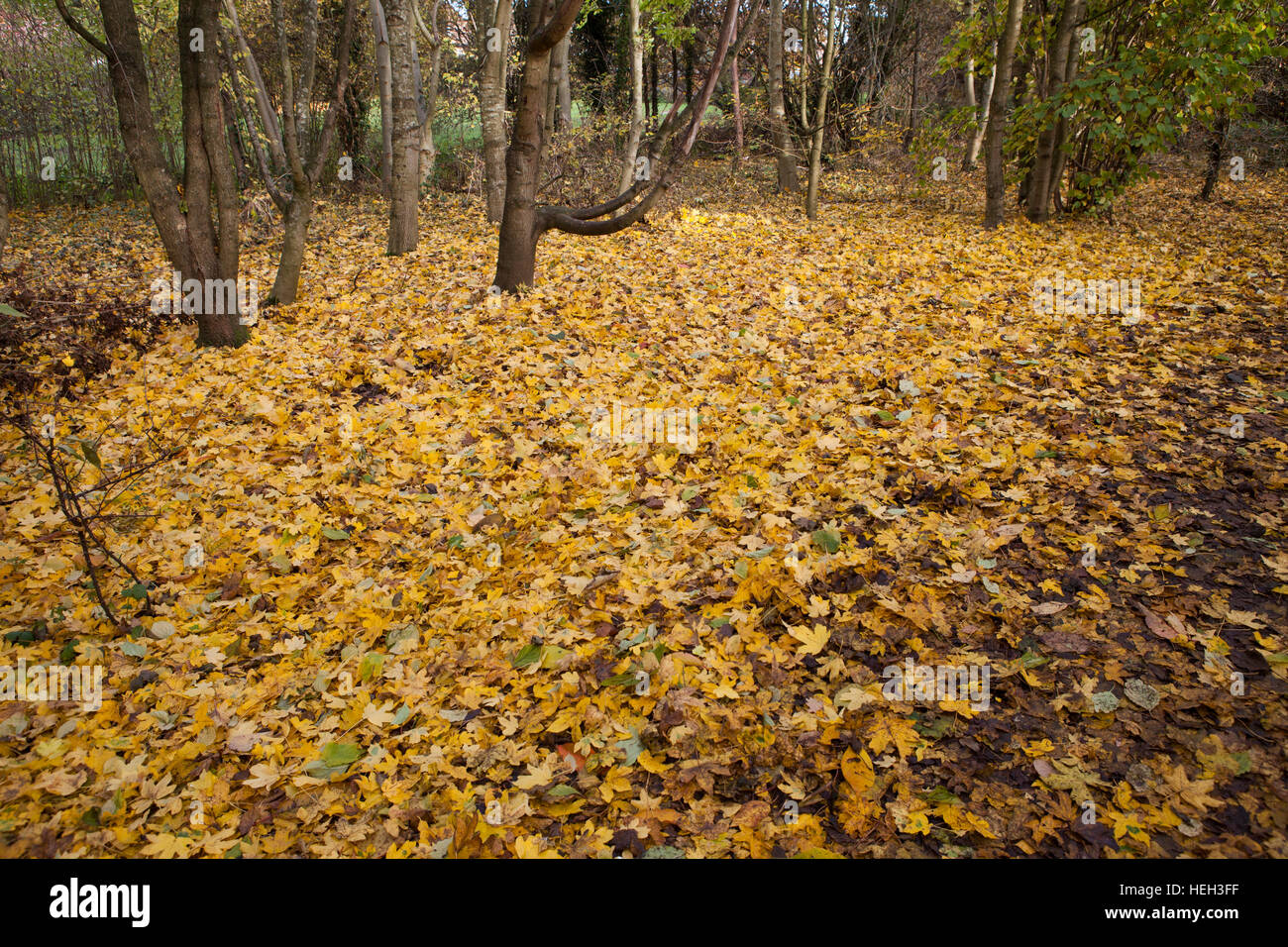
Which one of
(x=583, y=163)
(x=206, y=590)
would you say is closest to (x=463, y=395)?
(x=206, y=590)

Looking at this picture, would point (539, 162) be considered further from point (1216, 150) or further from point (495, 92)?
point (1216, 150)

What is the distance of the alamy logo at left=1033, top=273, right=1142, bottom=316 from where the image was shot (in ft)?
22.6

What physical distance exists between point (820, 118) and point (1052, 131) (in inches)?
133

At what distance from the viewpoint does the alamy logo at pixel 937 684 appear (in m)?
2.84

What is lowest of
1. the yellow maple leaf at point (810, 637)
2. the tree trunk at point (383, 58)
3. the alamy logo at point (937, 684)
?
the alamy logo at point (937, 684)

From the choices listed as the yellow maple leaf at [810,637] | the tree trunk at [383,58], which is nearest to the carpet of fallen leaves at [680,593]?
the yellow maple leaf at [810,637]

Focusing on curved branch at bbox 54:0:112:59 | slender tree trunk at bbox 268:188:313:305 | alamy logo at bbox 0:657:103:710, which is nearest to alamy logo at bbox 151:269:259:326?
slender tree trunk at bbox 268:188:313:305

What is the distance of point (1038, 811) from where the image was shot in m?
2.37

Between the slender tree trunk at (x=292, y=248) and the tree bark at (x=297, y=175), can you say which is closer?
the tree bark at (x=297, y=175)

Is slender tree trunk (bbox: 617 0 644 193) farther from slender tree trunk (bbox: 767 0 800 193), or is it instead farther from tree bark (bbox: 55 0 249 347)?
tree bark (bbox: 55 0 249 347)

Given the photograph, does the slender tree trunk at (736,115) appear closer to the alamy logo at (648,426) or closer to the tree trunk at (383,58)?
the tree trunk at (383,58)

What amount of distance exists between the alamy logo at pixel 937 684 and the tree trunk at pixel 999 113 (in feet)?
30.4

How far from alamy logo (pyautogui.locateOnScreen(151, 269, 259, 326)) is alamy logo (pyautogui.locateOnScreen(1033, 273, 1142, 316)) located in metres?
8.40
